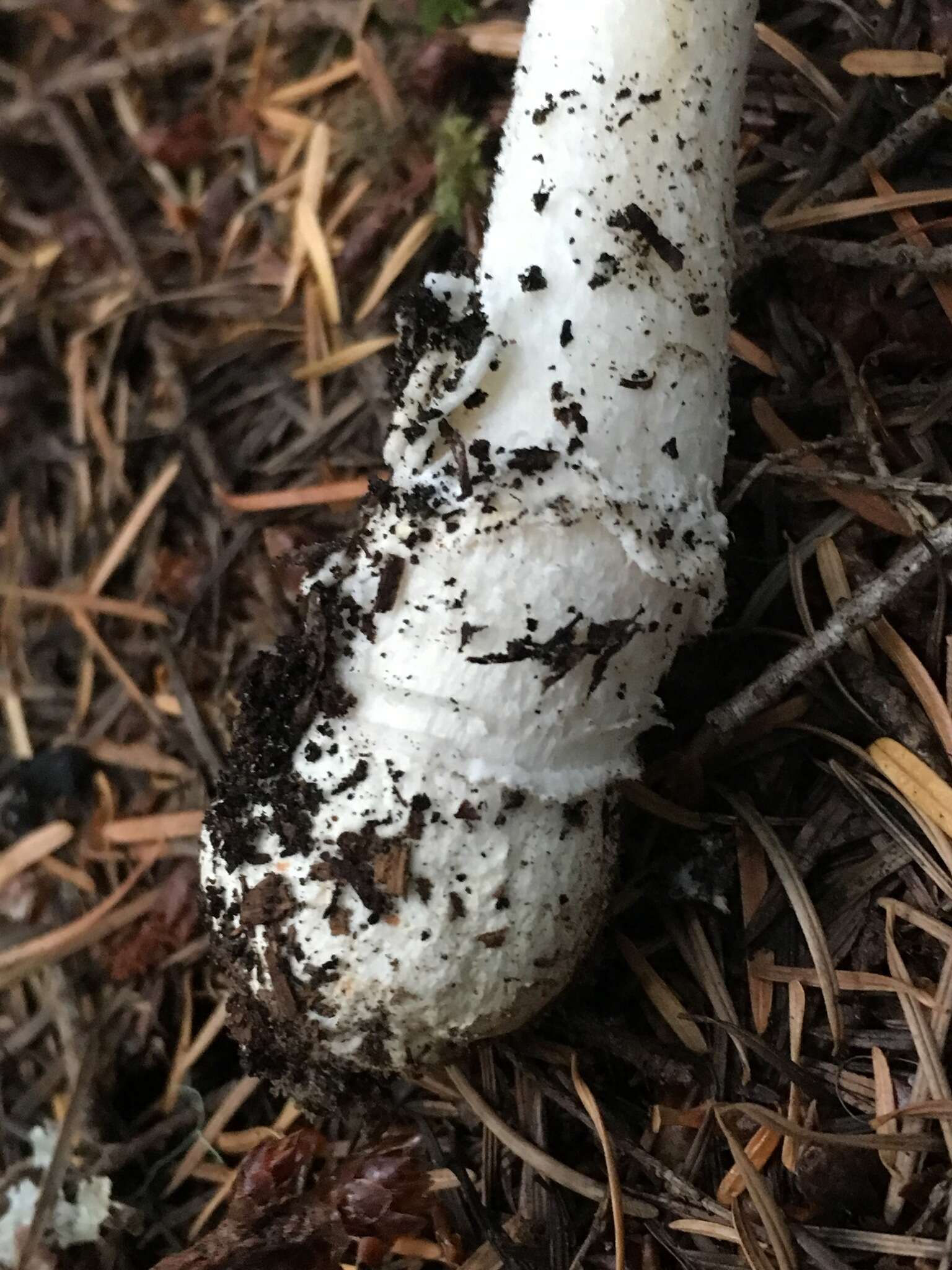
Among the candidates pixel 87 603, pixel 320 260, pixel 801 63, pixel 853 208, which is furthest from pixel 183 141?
pixel 853 208

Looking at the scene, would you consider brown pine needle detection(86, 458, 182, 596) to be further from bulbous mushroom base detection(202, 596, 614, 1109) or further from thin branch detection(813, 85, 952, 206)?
thin branch detection(813, 85, 952, 206)

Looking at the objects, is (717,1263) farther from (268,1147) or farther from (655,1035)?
(268,1147)

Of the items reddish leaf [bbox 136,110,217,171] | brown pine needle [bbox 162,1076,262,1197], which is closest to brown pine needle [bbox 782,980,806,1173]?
brown pine needle [bbox 162,1076,262,1197]

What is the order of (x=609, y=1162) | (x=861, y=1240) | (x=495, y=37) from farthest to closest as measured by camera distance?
(x=495, y=37) → (x=609, y=1162) → (x=861, y=1240)

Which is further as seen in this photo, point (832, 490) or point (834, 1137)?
point (832, 490)

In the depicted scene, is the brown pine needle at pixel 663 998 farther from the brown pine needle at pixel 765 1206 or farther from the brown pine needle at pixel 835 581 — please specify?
the brown pine needle at pixel 835 581

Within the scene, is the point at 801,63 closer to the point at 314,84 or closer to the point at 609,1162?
the point at 314,84
